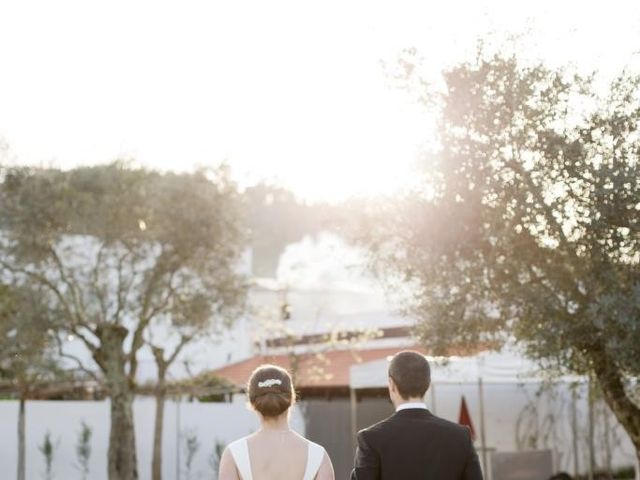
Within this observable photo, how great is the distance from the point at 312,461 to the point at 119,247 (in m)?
16.9

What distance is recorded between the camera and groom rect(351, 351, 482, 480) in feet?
16.1

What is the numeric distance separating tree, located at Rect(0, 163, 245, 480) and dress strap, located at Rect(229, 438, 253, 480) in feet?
52.5

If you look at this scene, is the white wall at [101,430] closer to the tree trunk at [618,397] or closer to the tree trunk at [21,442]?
the tree trunk at [21,442]

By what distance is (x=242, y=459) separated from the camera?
503cm

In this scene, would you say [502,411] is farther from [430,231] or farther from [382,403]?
[430,231]

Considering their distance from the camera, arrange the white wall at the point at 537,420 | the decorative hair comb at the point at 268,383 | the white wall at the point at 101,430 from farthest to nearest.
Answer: the white wall at the point at 101,430 < the white wall at the point at 537,420 < the decorative hair comb at the point at 268,383

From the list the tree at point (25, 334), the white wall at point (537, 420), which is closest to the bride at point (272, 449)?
the white wall at point (537, 420)

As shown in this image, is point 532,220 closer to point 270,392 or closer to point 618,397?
point 618,397

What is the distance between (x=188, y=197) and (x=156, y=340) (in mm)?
17686

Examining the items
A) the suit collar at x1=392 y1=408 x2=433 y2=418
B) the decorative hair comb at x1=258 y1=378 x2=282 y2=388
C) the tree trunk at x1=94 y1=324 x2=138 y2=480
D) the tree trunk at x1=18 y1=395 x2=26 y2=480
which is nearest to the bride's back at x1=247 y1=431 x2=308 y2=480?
the decorative hair comb at x1=258 y1=378 x2=282 y2=388

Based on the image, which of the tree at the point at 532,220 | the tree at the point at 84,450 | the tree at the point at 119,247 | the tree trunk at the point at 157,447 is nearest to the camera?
the tree at the point at 532,220

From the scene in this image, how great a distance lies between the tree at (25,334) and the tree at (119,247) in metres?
0.41

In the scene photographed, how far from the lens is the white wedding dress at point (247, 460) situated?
5.02m

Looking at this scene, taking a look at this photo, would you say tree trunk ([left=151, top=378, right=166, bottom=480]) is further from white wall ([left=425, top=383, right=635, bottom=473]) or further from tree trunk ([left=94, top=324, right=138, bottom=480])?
white wall ([left=425, top=383, right=635, bottom=473])
